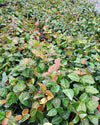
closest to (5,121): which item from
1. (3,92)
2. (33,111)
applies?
(33,111)

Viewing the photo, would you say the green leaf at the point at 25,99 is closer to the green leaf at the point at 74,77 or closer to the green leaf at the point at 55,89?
the green leaf at the point at 55,89

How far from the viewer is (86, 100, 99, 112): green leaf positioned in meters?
0.75

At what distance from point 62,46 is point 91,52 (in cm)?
37

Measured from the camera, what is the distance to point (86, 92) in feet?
2.78

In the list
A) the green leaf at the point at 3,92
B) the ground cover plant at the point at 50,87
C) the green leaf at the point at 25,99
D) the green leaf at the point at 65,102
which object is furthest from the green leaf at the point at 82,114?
the green leaf at the point at 3,92

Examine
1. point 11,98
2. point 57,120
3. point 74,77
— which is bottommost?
point 57,120

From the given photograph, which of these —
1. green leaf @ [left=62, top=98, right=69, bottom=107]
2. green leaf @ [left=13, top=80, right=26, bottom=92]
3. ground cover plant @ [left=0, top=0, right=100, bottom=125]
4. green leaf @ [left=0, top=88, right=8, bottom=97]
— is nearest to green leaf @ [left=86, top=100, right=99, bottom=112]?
ground cover plant @ [left=0, top=0, right=100, bottom=125]

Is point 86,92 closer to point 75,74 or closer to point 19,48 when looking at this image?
point 75,74

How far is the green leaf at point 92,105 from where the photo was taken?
748 mm

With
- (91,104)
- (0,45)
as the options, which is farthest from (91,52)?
(0,45)

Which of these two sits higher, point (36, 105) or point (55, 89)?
point (55, 89)

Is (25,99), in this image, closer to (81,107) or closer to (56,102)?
(56,102)

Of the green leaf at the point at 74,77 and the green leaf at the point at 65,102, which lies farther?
the green leaf at the point at 74,77

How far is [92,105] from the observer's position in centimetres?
76
